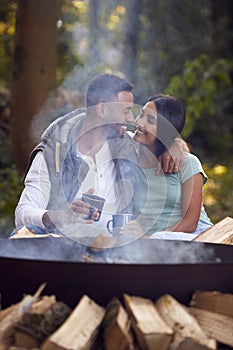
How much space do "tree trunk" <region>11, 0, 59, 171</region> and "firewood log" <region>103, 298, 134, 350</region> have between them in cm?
350

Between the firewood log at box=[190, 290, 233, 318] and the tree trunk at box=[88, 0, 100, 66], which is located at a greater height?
the tree trunk at box=[88, 0, 100, 66]

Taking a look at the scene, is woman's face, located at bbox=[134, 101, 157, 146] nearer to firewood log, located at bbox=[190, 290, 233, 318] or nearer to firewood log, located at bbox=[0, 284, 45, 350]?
firewood log, located at bbox=[190, 290, 233, 318]

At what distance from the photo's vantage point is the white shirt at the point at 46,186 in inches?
122

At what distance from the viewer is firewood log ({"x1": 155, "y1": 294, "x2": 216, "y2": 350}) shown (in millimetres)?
1976

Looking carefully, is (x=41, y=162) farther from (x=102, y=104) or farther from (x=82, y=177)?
(x=102, y=104)

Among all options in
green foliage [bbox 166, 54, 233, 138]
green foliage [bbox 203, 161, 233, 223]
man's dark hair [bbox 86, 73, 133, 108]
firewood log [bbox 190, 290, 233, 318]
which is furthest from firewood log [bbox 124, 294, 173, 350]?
green foliage [bbox 166, 54, 233, 138]

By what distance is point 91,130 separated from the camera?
10.9 feet

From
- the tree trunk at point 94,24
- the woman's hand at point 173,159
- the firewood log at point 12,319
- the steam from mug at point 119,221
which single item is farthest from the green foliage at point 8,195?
the tree trunk at point 94,24

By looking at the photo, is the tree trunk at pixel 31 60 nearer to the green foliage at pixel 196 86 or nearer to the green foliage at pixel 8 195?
the green foliage at pixel 8 195

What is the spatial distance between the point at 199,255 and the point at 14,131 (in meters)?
3.26

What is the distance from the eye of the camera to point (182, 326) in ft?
6.63

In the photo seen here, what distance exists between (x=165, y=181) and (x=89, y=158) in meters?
0.41

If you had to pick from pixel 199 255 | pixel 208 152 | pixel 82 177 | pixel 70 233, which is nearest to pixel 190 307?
pixel 199 255

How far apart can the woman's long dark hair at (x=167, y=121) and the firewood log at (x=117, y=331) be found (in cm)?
128
